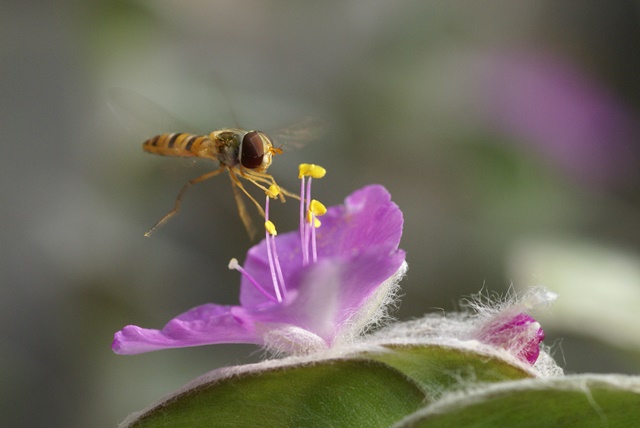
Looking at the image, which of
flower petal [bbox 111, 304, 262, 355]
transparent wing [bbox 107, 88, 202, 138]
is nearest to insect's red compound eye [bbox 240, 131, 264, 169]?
transparent wing [bbox 107, 88, 202, 138]

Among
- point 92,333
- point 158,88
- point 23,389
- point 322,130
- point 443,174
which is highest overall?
point 322,130

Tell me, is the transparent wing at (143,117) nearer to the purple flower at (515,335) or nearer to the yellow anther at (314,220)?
the yellow anther at (314,220)

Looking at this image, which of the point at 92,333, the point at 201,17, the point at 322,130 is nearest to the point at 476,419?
the point at 322,130

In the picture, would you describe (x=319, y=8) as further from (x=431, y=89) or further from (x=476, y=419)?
(x=476, y=419)

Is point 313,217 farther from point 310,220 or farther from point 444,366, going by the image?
point 444,366

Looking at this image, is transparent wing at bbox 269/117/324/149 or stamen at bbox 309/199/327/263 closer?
stamen at bbox 309/199/327/263

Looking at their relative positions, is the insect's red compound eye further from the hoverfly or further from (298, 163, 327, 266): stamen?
(298, 163, 327, 266): stamen
